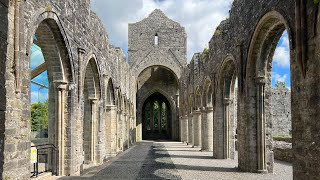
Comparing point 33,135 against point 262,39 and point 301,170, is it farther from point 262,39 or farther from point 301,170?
point 301,170

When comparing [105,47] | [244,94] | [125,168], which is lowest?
[125,168]

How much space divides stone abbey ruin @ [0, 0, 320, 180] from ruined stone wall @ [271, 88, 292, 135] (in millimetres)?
6518

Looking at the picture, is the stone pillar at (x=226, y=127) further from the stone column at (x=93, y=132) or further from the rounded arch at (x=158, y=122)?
the rounded arch at (x=158, y=122)

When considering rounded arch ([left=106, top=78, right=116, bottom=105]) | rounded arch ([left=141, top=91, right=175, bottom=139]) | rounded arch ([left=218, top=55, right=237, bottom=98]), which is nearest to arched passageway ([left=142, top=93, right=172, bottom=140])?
rounded arch ([left=141, top=91, right=175, bottom=139])

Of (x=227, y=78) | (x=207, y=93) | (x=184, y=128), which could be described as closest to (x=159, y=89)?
(x=184, y=128)

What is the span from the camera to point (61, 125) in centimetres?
943

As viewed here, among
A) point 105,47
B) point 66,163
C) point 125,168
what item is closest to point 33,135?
point 105,47

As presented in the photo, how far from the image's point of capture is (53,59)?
30.7ft

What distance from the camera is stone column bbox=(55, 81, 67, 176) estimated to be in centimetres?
931

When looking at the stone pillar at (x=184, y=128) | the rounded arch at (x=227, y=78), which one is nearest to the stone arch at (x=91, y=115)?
the rounded arch at (x=227, y=78)

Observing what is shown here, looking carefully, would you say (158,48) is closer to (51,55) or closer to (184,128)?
(184,128)

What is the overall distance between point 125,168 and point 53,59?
456 cm

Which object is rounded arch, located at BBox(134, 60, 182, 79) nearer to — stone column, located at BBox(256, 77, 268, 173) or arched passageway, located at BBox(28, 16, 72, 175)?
stone column, located at BBox(256, 77, 268, 173)

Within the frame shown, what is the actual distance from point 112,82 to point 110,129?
2.29m
